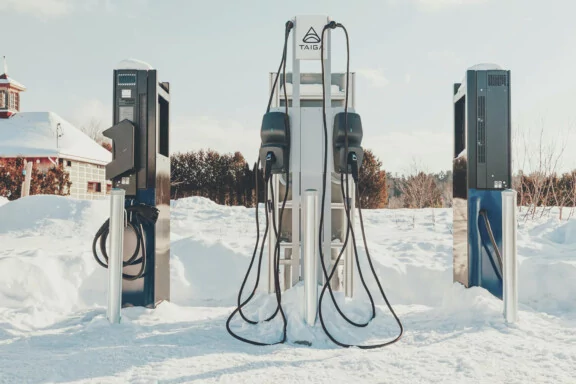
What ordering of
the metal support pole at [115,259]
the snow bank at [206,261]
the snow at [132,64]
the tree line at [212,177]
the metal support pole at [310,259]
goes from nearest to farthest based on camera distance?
1. the metal support pole at [310,259]
2. the metal support pole at [115,259]
3. the snow at [132,64]
4. the snow bank at [206,261]
5. the tree line at [212,177]

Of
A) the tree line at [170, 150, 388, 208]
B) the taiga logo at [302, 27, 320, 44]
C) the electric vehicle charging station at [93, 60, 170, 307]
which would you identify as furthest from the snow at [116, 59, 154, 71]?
the tree line at [170, 150, 388, 208]

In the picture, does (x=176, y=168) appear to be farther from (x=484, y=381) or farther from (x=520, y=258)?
(x=484, y=381)

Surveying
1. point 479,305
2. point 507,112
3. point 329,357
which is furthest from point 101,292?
point 507,112

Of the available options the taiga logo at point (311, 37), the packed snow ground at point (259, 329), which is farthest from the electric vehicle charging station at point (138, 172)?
the taiga logo at point (311, 37)

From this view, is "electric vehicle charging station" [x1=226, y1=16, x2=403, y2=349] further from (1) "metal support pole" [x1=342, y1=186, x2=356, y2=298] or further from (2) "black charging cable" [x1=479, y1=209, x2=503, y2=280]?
(2) "black charging cable" [x1=479, y1=209, x2=503, y2=280]

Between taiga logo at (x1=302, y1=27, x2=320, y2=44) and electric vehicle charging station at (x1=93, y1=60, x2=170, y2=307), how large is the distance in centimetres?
119

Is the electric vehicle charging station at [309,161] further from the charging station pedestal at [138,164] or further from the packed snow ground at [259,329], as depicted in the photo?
the charging station pedestal at [138,164]

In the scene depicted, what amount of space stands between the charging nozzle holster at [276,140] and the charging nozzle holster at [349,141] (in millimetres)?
348

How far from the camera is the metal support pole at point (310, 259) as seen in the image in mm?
2928

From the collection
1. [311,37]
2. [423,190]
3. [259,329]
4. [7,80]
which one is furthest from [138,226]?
[7,80]

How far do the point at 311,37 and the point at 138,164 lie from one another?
162 cm

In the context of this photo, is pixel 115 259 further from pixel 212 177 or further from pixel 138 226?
pixel 212 177

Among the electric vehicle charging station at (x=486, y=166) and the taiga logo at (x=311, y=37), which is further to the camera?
the electric vehicle charging station at (x=486, y=166)

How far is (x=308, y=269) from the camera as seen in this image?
115 inches
